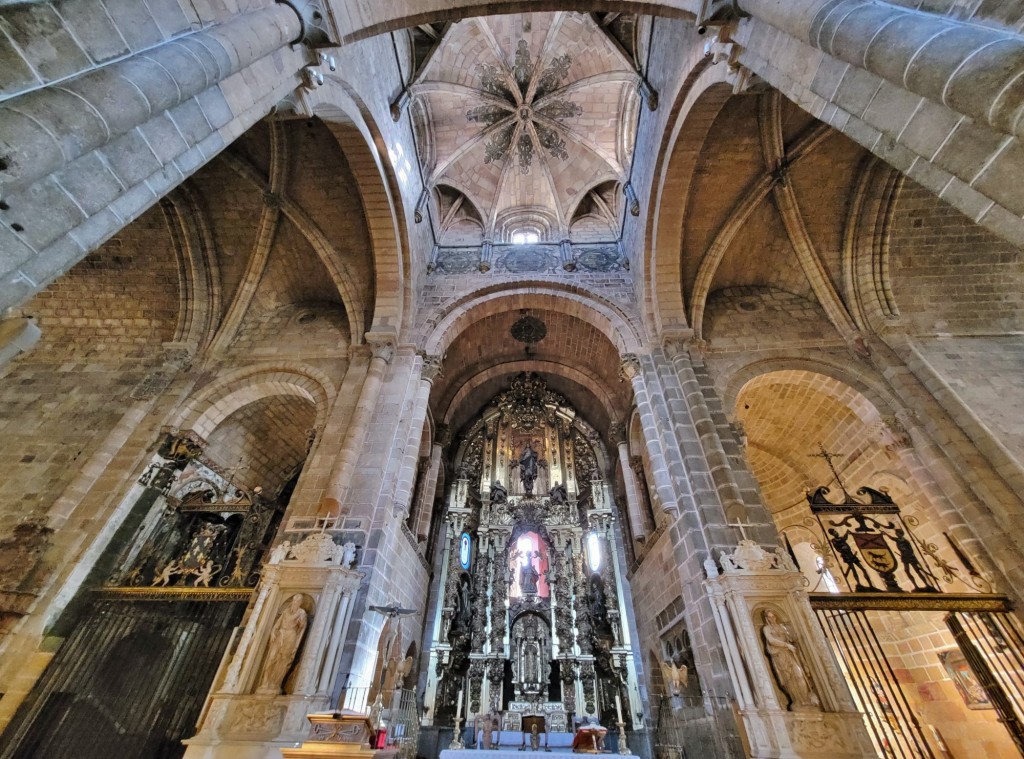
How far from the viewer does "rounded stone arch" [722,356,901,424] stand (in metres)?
7.77

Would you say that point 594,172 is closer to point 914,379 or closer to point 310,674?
point 914,379

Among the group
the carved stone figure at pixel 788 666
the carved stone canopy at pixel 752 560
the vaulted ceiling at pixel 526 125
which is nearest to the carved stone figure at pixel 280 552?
the carved stone canopy at pixel 752 560

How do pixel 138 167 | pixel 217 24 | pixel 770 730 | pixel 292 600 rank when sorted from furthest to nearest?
pixel 292 600 → pixel 770 730 → pixel 217 24 → pixel 138 167

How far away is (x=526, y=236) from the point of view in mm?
14008

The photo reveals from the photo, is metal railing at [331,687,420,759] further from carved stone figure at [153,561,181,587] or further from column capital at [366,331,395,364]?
column capital at [366,331,395,364]

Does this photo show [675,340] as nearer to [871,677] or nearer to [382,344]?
[382,344]

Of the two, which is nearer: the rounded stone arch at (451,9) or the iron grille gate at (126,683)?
the iron grille gate at (126,683)

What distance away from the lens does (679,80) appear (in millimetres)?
7598

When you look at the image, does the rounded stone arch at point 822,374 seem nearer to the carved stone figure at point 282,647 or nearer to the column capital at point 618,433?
the column capital at point 618,433

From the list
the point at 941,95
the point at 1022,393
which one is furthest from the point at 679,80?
the point at 1022,393

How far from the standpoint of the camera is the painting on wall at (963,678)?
6.84 meters

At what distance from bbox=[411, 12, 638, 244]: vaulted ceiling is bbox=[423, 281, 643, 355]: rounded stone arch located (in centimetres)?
238

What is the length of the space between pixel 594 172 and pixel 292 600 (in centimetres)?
1352

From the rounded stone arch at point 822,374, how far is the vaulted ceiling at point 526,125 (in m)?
6.14
